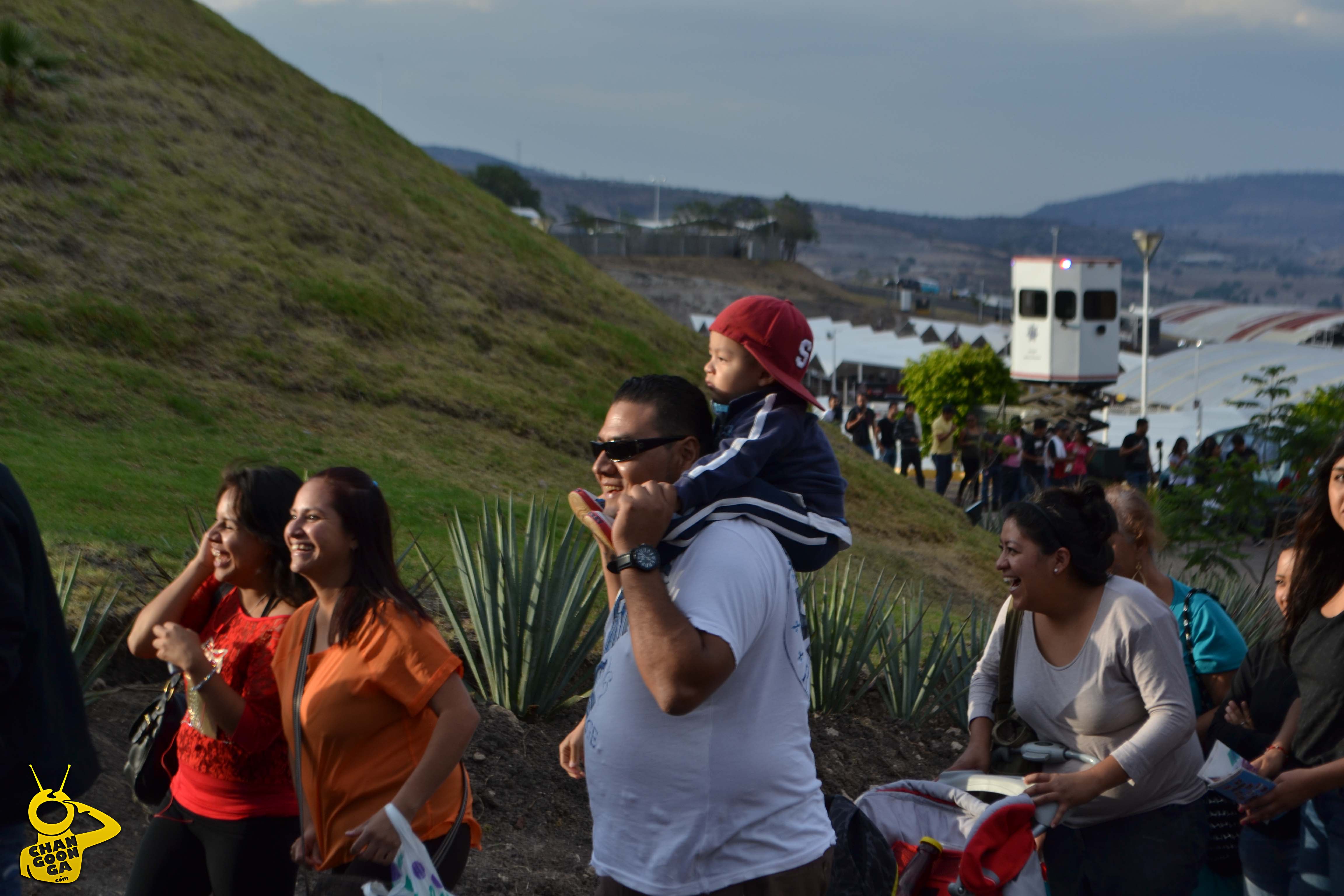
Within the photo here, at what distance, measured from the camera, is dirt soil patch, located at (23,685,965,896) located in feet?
14.2

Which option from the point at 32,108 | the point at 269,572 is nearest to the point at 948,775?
the point at 269,572

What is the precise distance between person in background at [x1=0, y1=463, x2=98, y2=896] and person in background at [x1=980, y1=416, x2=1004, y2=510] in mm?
16704

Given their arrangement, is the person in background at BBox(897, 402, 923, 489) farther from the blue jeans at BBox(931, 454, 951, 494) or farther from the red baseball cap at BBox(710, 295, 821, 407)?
the red baseball cap at BBox(710, 295, 821, 407)

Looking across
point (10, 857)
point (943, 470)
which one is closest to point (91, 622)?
point (10, 857)

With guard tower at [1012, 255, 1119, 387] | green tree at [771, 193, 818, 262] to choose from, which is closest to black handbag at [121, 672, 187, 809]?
guard tower at [1012, 255, 1119, 387]

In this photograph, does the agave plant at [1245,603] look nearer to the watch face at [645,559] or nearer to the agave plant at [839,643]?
the agave plant at [839,643]

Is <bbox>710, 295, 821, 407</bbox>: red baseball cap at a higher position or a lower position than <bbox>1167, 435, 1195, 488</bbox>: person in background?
higher

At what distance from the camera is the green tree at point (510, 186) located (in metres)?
146

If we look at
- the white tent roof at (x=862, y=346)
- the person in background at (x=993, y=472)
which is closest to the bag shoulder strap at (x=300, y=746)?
the person in background at (x=993, y=472)

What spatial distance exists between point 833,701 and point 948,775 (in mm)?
3413

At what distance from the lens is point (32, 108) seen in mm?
16578

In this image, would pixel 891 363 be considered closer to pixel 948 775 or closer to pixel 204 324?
pixel 204 324

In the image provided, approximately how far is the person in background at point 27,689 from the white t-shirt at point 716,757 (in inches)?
47.2

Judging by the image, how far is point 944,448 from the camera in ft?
66.5
